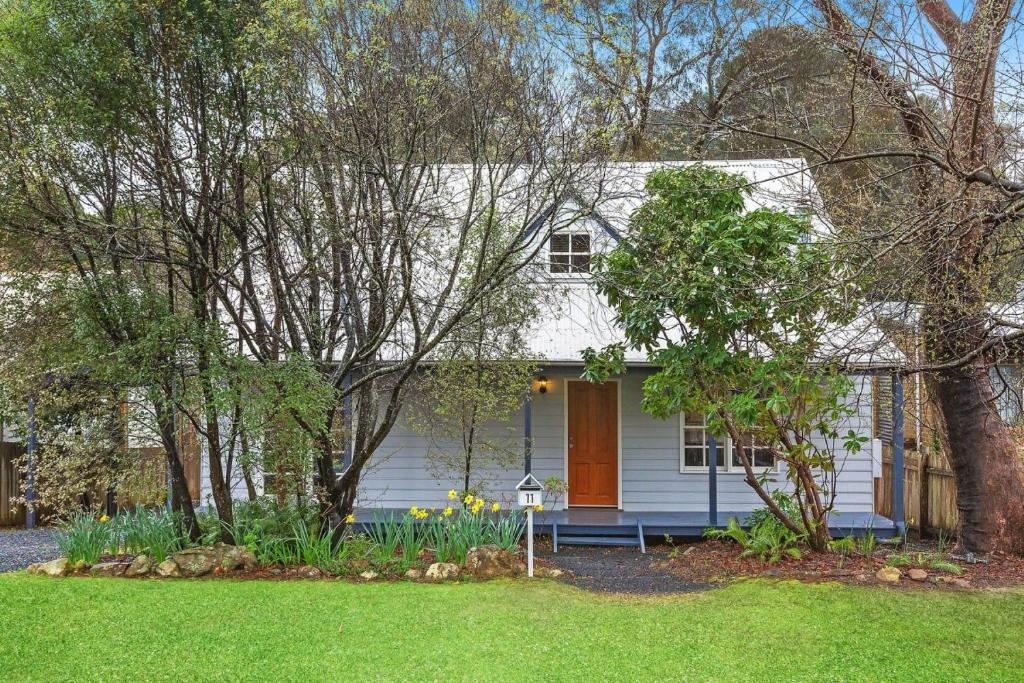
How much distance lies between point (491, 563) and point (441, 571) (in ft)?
1.81

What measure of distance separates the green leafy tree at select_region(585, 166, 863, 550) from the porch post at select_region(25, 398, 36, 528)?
Answer: 6.39 meters

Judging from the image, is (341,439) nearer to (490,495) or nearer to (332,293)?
(332,293)

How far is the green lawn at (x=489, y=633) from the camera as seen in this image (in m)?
5.61

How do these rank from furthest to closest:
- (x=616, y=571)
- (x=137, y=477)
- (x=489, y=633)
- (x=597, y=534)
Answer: (x=597, y=534)
(x=616, y=571)
(x=137, y=477)
(x=489, y=633)

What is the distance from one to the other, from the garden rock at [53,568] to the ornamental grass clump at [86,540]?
3.0 inches

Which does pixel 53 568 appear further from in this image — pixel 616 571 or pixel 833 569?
pixel 833 569

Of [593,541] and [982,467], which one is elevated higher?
[982,467]

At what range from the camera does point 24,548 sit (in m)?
10.6

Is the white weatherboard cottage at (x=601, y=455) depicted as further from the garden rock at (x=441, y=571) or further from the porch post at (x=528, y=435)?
the garden rock at (x=441, y=571)

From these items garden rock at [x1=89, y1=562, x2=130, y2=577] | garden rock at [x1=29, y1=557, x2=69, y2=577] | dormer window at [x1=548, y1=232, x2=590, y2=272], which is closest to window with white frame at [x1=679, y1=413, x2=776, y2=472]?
dormer window at [x1=548, y1=232, x2=590, y2=272]

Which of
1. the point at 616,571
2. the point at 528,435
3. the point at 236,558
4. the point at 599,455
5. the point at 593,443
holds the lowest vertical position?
the point at 616,571

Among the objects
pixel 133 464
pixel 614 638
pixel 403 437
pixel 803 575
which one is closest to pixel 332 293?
pixel 133 464

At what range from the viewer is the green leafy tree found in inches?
316

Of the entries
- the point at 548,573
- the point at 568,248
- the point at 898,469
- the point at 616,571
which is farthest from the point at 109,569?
the point at 898,469
